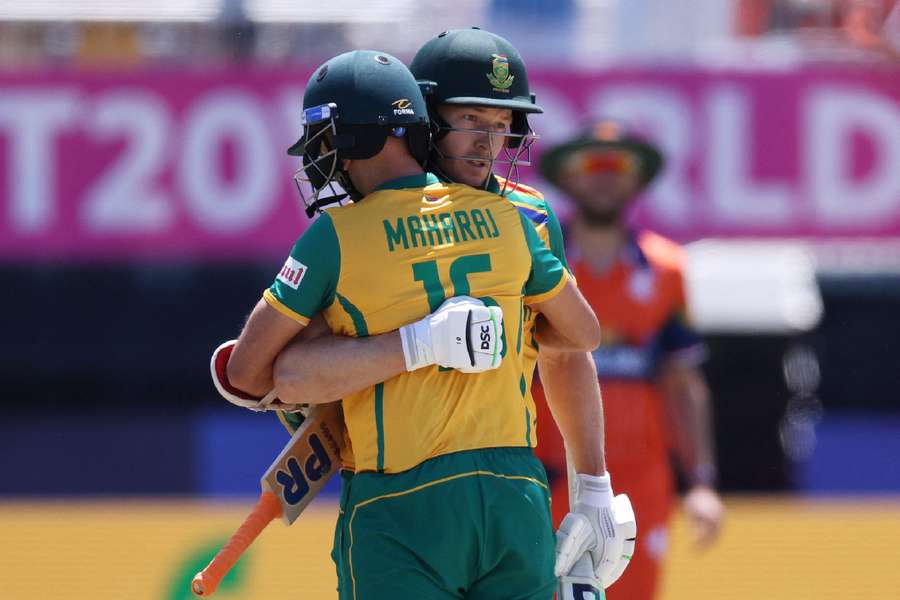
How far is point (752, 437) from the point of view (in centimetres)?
983

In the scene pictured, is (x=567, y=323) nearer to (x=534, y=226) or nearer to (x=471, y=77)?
(x=534, y=226)

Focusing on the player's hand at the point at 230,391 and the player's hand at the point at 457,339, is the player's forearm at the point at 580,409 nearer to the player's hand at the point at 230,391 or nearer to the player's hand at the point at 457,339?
the player's hand at the point at 457,339

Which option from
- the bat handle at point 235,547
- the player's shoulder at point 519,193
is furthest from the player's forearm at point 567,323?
the bat handle at point 235,547

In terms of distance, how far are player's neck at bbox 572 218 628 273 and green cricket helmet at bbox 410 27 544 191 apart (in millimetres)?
1830

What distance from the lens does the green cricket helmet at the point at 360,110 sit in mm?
3357

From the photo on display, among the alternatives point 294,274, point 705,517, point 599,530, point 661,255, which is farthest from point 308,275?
point 705,517

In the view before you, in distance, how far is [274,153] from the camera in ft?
37.0

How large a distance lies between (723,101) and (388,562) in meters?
8.50

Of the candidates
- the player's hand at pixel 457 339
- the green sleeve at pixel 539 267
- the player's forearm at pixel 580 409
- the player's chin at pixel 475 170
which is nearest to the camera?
the player's hand at pixel 457 339

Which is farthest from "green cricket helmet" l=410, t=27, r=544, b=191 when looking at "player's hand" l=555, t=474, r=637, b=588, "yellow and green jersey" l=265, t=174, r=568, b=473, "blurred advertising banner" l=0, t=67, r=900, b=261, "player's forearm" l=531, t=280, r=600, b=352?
"blurred advertising banner" l=0, t=67, r=900, b=261

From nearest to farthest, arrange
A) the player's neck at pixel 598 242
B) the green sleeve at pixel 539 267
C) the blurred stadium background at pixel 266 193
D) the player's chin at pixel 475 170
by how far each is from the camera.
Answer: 1. the green sleeve at pixel 539 267
2. the player's chin at pixel 475 170
3. the player's neck at pixel 598 242
4. the blurred stadium background at pixel 266 193

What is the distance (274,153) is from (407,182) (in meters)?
8.01

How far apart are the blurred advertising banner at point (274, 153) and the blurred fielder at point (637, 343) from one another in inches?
214

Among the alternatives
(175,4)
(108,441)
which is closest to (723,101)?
(175,4)
